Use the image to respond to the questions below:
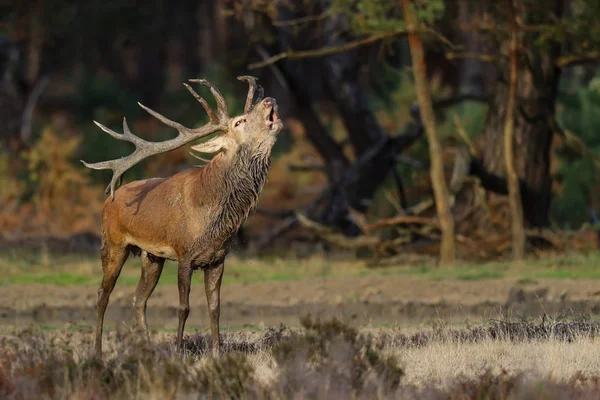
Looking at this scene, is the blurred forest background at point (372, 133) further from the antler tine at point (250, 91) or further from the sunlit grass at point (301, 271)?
the antler tine at point (250, 91)

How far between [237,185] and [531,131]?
11450mm

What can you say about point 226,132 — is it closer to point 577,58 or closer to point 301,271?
point 301,271

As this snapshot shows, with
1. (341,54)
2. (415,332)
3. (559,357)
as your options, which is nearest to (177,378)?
(559,357)

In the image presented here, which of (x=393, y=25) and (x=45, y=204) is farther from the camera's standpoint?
(x=45, y=204)

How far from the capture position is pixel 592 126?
2653cm

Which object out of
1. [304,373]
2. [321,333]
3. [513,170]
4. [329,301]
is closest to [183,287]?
[321,333]

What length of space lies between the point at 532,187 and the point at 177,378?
1428 centimetres

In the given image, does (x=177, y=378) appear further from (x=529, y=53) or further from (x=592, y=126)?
(x=592, y=126)

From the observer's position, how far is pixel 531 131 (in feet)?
Result: 71.5

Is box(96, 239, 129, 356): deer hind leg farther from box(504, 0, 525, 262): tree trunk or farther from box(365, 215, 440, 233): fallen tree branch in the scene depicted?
box(504, 0, 525, 262): tree trunk

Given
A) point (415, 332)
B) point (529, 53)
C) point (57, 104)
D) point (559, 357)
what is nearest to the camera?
point (559, 357)

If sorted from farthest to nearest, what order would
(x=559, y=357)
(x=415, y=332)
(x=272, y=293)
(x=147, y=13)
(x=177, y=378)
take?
1. (x=147, y=13)
2. (x=272, y=293)
3. (x=415, y=332)
4. (x=559, y=357)
5. (x=177, y=378)

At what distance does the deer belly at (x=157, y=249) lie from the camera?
11.5 metres

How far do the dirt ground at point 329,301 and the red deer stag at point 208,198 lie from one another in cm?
285
